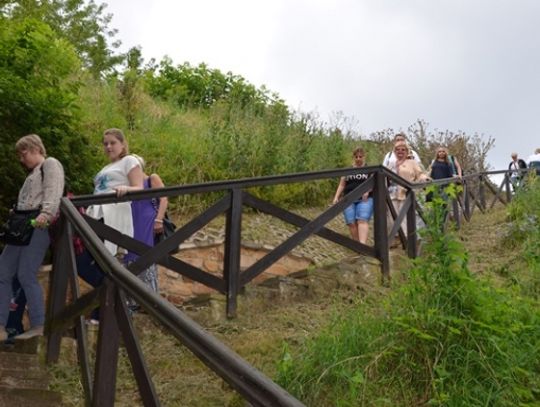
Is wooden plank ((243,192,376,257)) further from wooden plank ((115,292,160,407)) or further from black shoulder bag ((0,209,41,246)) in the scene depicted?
wooden plank ((115,292,160,407))

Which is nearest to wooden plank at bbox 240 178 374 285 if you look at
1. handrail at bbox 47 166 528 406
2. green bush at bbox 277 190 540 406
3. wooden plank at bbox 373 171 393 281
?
handrail at bbox 47 166 528 406

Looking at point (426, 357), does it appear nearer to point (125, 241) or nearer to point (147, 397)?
point (147, 397)

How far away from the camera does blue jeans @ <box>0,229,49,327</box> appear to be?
4.58 m

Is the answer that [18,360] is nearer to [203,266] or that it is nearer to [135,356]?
[135,356]

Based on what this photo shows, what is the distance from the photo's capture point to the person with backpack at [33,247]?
4.56 meters

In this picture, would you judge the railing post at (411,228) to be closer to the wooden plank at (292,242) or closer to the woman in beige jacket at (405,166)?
the woman in beige jacket at (405,166)

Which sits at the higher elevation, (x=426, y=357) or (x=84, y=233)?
(x=84, y=233)

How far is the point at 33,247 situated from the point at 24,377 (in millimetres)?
1035

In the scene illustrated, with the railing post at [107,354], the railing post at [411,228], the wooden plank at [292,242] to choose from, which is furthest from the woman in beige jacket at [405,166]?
the railing post at [107,354]

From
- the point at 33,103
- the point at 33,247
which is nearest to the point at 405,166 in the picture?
the point at 33,103

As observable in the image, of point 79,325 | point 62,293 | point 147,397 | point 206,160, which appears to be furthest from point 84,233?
point 206,160

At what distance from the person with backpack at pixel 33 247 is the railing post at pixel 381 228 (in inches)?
114

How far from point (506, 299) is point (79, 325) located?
240 cm

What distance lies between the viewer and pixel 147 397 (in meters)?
2.31
